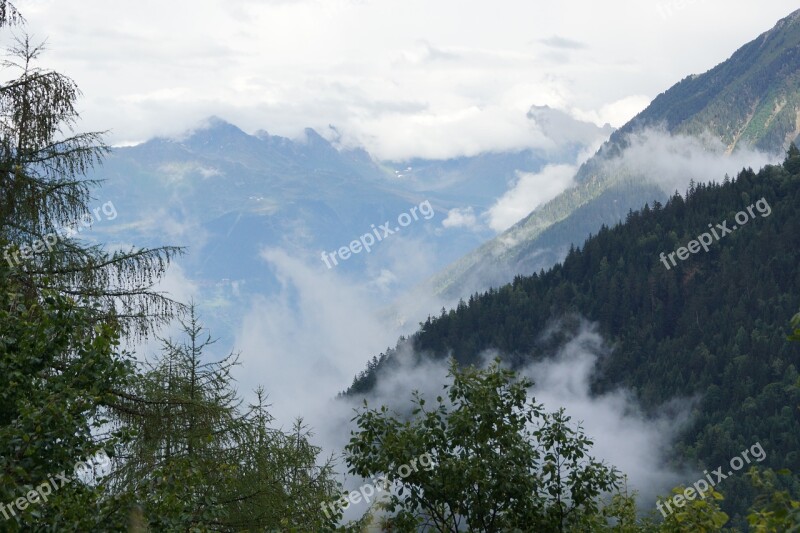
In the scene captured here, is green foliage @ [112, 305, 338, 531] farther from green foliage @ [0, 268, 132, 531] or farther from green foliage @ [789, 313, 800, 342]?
green foliage @ [789, 313, 800, 342]

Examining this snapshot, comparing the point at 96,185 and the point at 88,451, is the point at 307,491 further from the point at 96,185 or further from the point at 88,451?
the point at 88,451

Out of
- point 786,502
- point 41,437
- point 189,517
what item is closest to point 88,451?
point 41,437

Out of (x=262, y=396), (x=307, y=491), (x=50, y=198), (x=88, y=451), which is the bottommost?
(x=88, y=451)

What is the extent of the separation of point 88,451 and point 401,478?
22.8 ft

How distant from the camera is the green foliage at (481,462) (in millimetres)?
16844

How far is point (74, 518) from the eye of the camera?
11266 millimetres

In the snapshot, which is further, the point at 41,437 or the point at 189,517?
the point at 189,517

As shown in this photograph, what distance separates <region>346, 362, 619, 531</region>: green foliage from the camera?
663 inches

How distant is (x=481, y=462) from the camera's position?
16797 mm
